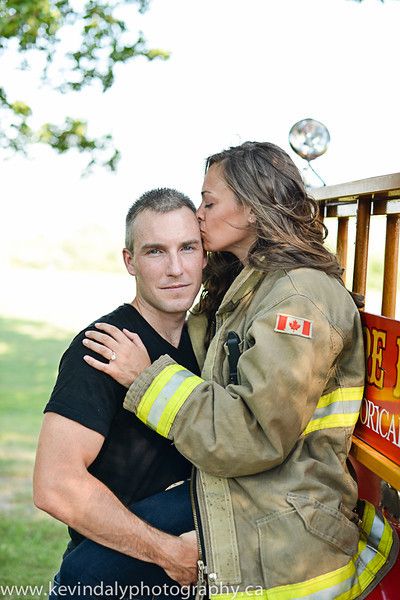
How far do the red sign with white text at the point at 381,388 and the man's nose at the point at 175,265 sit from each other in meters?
0.61

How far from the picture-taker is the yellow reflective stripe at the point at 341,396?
262 centimetres

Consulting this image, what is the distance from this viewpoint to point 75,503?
8.39 feet

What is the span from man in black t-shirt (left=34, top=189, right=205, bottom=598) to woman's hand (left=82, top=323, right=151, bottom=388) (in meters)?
0.03

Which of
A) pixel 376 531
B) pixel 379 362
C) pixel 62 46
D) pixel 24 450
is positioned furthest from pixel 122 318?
pixel 24 450

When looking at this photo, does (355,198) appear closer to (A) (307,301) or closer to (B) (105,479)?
(A) (307,301)

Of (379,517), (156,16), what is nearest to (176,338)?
(379,517)

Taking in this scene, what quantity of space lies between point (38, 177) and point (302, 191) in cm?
1231

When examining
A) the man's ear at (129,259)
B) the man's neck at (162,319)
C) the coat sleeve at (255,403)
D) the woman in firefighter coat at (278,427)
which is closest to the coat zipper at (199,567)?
the woman in firefighter coat at (278,427)

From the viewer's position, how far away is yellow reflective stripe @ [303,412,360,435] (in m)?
2.57

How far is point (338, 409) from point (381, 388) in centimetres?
17

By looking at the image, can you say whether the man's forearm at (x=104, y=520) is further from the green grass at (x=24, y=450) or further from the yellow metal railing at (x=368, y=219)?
the green grass at (x=24, y=450)

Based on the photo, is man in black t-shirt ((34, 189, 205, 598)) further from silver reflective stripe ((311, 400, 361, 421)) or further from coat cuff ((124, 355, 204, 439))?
silver reflective stripe ((311, 400, 361, 421))

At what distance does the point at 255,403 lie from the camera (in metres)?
2.37

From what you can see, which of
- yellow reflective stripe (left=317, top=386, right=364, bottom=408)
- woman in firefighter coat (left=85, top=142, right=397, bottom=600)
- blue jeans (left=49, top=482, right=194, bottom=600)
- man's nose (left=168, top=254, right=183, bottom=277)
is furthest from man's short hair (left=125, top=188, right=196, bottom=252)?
blue jeans (left=49, top=482, right=194, bottom=600)
